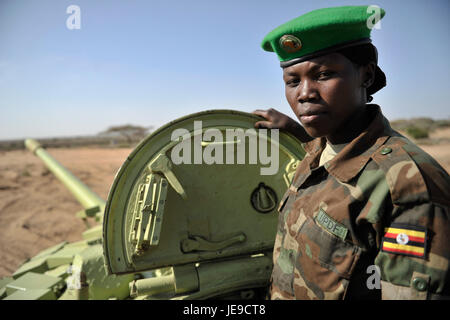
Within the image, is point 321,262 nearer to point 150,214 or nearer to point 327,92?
point 327,92

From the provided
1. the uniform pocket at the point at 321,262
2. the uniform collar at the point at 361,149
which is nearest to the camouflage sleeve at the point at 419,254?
the uniform pocket at the point at 321,262

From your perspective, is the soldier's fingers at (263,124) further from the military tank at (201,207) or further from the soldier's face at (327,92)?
the soldier's face at (327,92)

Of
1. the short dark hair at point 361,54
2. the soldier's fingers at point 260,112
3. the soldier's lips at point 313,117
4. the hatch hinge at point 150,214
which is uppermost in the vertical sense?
the short dark hair at point 361,54

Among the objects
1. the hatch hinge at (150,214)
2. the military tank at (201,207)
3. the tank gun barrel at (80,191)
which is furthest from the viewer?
the tank gun barrel at (80,191)

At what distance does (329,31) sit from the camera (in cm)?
135

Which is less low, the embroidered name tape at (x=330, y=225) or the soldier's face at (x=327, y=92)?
the soldier's face at (x=327, y=92)

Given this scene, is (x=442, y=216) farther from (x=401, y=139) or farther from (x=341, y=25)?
(x=341, y=25)

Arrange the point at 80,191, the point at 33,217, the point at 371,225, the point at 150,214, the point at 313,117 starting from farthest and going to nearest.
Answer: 1. the point at 33,217
2. the point at 80,191
3. the point at 150,214
4. the point at 313,117
5. the point at 371,225

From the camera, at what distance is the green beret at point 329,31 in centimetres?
133

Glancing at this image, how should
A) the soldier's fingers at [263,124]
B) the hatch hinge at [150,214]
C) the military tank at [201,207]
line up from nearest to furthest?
1. the hatch hinge at [150,214]
2. the military tank at [201,207]
3. the soldier's fingers at [263,124]

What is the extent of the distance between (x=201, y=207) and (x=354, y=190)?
108 centimetres

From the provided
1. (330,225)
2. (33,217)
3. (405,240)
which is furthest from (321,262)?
(33,217)

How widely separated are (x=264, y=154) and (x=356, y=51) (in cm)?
99
